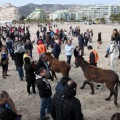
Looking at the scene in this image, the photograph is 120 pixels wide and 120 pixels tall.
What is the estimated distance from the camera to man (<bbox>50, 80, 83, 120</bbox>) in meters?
3.86

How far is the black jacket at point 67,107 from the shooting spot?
3.87 m

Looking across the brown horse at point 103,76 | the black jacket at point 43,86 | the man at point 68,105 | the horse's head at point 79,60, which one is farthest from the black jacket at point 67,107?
the horse's head at point 79,60

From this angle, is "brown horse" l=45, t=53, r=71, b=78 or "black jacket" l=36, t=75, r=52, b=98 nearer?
"black jacket" l=36, t=75, r=52, b=98

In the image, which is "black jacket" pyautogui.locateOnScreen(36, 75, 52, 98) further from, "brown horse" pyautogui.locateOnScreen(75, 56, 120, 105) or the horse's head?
the horse's head

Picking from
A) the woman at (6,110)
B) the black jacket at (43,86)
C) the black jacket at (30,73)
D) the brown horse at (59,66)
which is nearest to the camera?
the woman at (6,110)

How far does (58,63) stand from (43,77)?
12.9 feet

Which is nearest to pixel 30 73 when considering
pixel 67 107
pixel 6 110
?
pixel 6 110

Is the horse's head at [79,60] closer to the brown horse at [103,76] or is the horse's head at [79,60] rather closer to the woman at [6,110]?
the brown horse at [103,76]

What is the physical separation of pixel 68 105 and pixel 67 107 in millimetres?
47

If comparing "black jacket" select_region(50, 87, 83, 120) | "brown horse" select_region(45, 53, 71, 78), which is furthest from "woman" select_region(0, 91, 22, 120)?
"brown horse" select_region(45, 53, 71, 78)

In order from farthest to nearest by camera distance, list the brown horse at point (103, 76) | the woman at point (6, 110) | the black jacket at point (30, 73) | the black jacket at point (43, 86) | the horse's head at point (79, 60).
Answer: the horse's head at point (79, 60)
the black jacket at point (30, 73)
the brown horse at point (103, 76)
the black jacket at point (43, 86)
the woman at point (6, 110)

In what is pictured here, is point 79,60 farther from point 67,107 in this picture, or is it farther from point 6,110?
point 6,110

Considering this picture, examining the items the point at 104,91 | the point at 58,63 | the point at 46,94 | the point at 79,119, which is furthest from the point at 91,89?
the point at 79,119

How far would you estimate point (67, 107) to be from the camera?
3943mm
